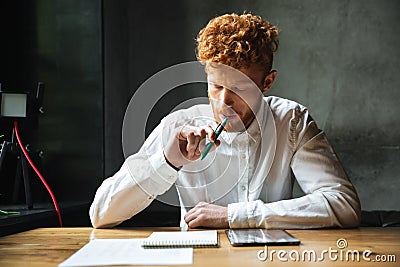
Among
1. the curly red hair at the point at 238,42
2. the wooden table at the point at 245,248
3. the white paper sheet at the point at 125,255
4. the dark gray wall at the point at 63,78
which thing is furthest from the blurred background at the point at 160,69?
the white paper sheet at the point at 125,255

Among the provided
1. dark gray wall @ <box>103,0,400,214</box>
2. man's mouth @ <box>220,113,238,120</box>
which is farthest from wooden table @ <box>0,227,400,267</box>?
dark gray wall @ <box>103,0,400,214</box>

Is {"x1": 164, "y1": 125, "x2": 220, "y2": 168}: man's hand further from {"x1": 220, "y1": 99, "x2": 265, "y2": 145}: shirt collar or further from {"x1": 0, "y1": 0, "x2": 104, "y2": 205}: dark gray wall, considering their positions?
{"x1": 0, "y1": 0, "x2": 104, "y2": 205}: dark gray wall

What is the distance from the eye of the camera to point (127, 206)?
1676 millimetres

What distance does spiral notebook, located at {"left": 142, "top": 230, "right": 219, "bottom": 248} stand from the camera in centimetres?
118

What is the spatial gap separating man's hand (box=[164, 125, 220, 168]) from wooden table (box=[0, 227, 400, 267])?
0.69 ft

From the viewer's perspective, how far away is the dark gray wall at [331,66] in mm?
2678

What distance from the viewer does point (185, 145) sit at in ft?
5.38

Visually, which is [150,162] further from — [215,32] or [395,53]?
[395,53]

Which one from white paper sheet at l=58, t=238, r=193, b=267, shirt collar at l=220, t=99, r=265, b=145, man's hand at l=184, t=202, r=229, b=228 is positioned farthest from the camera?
shirt collar at l=220, t=99, r=265, b=145

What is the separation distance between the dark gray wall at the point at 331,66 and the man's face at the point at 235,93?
96cm

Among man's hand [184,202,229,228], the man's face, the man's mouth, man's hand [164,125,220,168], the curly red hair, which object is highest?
the curly red hair

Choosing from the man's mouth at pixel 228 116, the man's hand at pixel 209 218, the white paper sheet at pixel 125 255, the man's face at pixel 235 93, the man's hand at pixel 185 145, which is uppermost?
the man's face at pixel 235 93

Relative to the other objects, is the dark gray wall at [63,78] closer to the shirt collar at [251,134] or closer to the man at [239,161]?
the man at [239,161]

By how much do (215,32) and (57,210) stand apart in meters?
0.88
